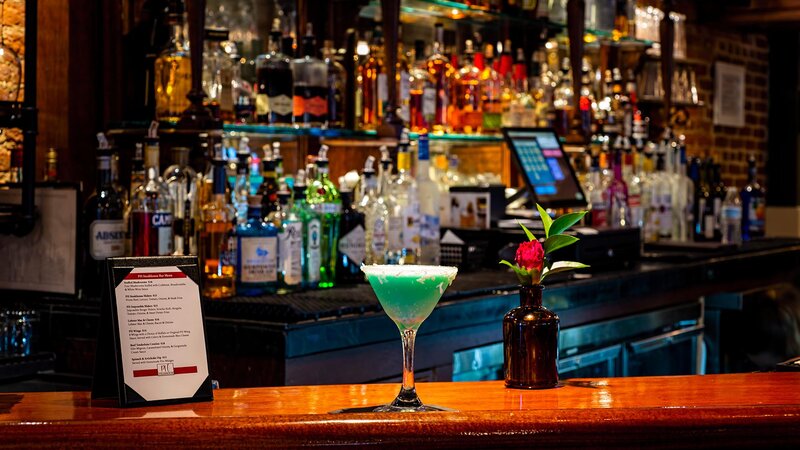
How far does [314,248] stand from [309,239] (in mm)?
34

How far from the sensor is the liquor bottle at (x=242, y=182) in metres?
3.16

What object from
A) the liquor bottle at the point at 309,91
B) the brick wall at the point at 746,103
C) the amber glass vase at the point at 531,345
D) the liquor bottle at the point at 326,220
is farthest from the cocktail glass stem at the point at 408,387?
the brick wall at the point at 746,103

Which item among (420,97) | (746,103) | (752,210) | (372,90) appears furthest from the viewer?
(746,103)

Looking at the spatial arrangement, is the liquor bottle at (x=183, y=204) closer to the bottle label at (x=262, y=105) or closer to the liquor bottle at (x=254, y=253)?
the liquor bottle at (x=254, y=253)

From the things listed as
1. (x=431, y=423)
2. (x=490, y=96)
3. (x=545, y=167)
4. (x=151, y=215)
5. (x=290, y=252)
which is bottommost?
(x=431, y=423)

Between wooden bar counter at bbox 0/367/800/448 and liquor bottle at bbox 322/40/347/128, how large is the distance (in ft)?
7.19

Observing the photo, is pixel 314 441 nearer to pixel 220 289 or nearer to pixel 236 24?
pixel 220 289

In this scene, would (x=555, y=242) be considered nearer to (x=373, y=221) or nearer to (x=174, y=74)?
(x=373, y=221)

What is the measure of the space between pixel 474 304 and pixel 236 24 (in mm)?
1385

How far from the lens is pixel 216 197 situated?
3076mm

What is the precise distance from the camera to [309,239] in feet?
10.8

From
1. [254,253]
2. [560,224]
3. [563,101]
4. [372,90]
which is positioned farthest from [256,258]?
[563,101]

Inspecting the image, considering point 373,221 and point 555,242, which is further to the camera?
point 373,221

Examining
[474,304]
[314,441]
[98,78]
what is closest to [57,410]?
[314,441]
